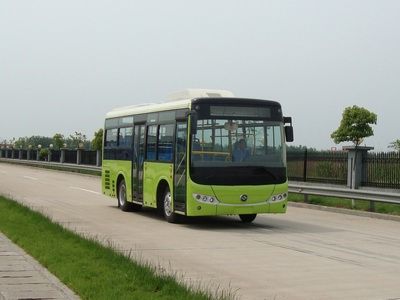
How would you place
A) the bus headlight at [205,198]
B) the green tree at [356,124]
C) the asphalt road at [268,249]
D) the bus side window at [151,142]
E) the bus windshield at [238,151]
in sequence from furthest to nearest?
the green tree at [356,124]
the bus side window at [151,142]
the bus windshield at [238,151]
the bus headlight at [205,198]
the asphalt road at [268,249]

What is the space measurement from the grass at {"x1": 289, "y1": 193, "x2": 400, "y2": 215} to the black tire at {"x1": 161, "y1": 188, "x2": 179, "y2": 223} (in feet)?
21.9

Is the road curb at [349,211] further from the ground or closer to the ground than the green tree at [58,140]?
closer to the ground

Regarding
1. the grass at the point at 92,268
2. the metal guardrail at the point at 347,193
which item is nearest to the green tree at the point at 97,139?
the metal guardrail at the point at 347,193

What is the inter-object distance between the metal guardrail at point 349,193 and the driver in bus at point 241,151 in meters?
5.47

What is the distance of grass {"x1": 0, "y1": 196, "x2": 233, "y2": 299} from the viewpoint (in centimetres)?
Answer: 643

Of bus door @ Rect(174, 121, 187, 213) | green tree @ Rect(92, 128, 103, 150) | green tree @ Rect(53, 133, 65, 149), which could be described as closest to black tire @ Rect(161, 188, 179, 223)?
bus door @ Rect(174, 121, 187, 213)

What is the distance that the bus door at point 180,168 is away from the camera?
1374 cm

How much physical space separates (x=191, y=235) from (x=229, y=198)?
4.32 feet

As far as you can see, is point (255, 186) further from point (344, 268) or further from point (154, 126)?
point (344, 268)

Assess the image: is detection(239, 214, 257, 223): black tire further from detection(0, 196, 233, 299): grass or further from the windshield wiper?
detection(0, 196, 233, 299): grass

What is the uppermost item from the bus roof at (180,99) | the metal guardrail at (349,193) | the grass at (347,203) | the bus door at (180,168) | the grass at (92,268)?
the bus roof at (180,99)

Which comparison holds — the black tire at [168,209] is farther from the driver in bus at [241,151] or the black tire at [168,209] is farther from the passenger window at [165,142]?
the driver in bus at [241,151]

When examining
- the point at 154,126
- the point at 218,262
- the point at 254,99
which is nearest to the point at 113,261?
the point at 218,262

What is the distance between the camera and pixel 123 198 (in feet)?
59.1
